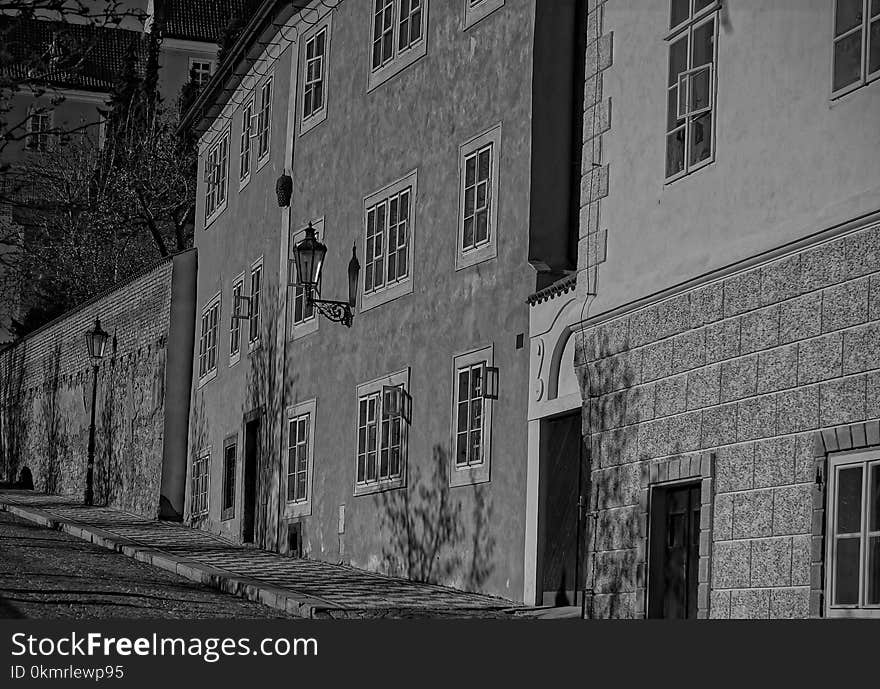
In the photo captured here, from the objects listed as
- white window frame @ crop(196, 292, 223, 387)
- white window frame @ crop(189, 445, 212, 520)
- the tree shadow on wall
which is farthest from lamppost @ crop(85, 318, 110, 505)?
the tree shadow on wall

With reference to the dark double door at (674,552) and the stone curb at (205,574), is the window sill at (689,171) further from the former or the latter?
the stone curb at (205,574)

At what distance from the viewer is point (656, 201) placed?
13133 millimetres

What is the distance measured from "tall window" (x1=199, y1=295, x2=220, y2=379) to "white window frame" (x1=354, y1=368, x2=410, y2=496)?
920 centimetres

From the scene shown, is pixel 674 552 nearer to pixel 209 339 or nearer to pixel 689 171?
pixel 689 171

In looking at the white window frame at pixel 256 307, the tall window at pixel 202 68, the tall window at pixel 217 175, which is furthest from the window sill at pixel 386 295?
the tall window at pixel 202 68

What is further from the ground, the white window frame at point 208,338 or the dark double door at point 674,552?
the white window frame at point 208,338

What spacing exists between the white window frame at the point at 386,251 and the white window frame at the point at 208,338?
8.84 meters

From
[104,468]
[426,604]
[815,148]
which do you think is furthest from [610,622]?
[104,468]

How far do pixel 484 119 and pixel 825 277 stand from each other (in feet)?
27.3

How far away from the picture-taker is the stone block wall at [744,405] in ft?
34.7

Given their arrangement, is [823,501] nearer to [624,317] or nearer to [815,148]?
[815,148]

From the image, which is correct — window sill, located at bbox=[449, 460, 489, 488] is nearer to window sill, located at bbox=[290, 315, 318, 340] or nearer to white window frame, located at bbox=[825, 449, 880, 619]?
window sill, located at bbox=[290, 315, 318, 340]

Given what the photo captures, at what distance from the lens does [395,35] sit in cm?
2158

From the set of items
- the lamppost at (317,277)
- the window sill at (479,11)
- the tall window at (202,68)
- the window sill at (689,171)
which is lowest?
the window sill at (689,171)
